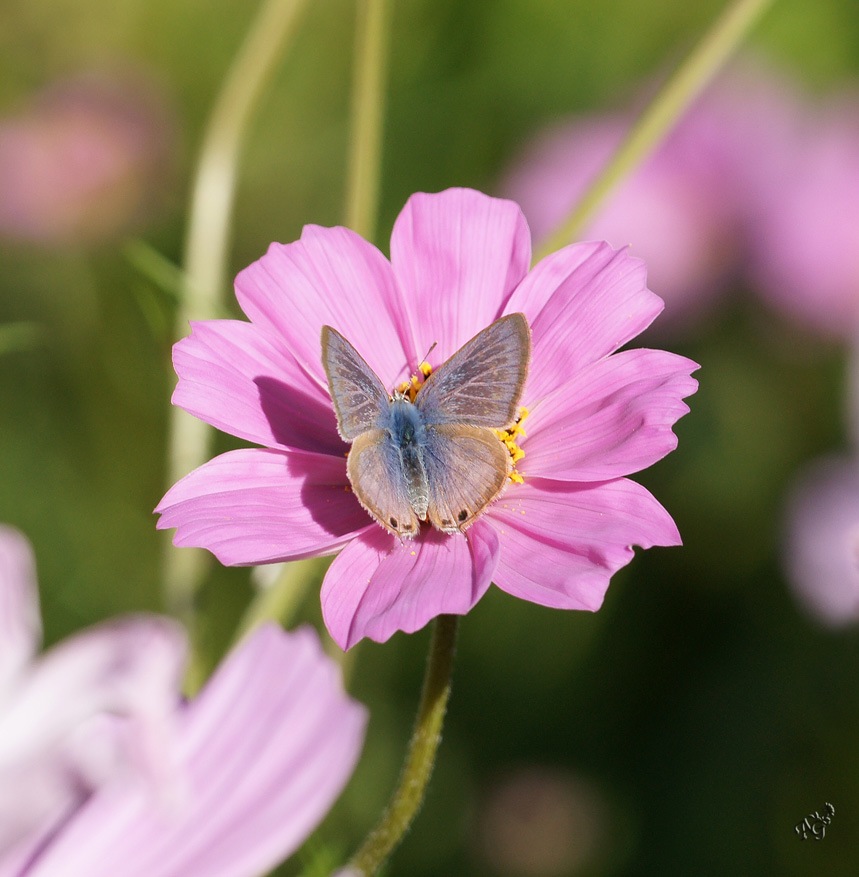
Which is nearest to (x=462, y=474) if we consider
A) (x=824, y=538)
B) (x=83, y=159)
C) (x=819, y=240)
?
(x=824, y=538)

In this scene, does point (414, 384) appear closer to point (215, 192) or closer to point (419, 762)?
point (215, 192)

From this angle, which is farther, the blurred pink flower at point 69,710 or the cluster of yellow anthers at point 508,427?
the cluster of yellow anthers at point 508,427

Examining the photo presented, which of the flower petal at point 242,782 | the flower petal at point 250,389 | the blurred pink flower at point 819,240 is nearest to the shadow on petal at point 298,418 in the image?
the flower petal at point 250,389

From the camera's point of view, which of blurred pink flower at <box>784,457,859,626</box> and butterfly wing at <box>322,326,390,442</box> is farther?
blurred pink flower at <box>784,457,859,626</box>

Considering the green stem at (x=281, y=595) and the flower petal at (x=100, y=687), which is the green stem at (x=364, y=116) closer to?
the green stem at (x=281, y=595)

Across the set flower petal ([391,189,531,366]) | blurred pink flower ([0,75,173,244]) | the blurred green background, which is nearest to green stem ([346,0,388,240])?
flower petal ([391,189,531,366])

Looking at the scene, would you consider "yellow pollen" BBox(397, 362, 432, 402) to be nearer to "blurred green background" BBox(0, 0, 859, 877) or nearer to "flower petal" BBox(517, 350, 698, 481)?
"flower petal" BBox(517, 350, 698, 481)

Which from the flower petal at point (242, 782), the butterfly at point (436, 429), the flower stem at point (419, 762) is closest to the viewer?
the flower petal at point (242, 782)
